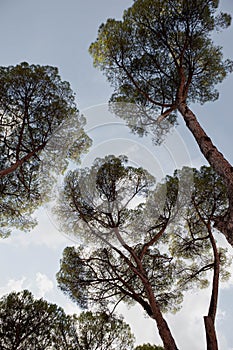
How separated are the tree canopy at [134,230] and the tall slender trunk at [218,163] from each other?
146cm

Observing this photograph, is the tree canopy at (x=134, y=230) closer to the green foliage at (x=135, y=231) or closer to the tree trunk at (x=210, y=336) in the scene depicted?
the green foliage at (x=135, y=231)

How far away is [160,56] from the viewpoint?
7395 mm

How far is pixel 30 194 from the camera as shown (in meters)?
8.02

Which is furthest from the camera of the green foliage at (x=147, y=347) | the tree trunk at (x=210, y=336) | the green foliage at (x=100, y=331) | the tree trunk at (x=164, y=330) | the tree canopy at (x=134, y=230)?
the green foliage at (x=147, y=347)

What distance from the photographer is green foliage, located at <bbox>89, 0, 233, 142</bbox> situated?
6.80 meters

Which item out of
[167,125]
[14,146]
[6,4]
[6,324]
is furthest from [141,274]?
[6,4]

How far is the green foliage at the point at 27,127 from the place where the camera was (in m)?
6.91

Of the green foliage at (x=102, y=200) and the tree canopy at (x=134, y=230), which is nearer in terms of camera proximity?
the green foliage at (x=102, y=200)

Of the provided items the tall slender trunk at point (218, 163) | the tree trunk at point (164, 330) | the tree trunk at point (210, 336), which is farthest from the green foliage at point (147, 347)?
the tall slender trunk at point (218, 163)

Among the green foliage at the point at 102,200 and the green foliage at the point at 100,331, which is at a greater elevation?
the green foliage at the point at 102,200

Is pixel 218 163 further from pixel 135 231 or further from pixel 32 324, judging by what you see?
pixel 32 324

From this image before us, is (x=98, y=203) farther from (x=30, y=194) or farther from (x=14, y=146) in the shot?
(x=14, y=146)

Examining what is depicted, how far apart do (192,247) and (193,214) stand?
1.09 m

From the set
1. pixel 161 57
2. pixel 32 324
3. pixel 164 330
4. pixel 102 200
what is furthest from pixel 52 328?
pixel 161 57
